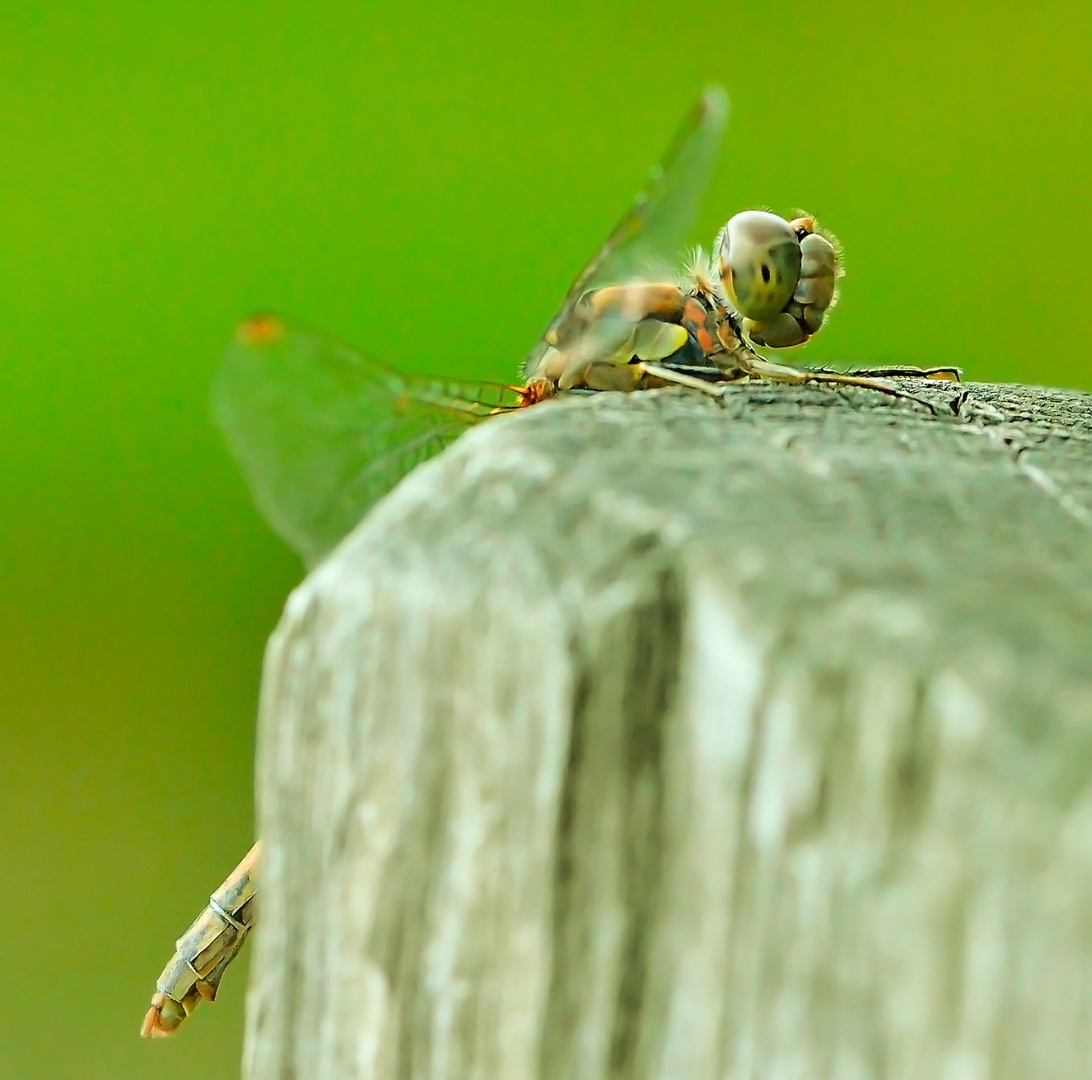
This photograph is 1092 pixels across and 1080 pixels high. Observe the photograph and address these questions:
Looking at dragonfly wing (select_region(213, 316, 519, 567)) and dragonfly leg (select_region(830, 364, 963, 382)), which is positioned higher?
dragonfly leg (select_region(830, 364, 963, 382))

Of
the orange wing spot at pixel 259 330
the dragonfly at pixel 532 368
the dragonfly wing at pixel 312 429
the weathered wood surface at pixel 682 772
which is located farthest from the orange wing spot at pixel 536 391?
the weathered wood surface at pixel 682 772

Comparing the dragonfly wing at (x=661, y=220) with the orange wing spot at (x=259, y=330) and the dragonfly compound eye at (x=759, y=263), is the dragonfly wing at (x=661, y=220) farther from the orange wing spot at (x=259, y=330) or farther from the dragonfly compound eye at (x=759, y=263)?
the orange wing spot at (x=259, y=330)

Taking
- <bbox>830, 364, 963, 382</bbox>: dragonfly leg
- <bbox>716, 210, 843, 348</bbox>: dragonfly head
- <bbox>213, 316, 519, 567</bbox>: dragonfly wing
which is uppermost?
<bbox>716, 210, 843, 348</bbox>: dragonfly head

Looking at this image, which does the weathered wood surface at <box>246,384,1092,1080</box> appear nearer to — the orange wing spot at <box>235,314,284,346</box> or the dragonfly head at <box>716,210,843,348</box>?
the orange wing spot at <box>235,314,284,346</box>

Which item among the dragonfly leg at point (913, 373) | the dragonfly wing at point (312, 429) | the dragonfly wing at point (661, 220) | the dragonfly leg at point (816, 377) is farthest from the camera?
the dragonfly wing at point (661, 220)

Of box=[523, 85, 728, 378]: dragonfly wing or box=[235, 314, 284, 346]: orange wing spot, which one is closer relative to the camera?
box=[235, 314, 284, 346]: orange wing spot

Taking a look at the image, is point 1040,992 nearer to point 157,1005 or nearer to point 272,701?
point 272,701

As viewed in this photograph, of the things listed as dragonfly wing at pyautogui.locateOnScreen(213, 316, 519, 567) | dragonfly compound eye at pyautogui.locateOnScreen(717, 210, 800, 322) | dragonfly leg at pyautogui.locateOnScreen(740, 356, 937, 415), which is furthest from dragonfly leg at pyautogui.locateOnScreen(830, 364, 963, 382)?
dragonfly wing at pyautogui.locateOnScreen(213, 316, 519, 567)

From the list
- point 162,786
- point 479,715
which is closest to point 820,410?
point 479,715

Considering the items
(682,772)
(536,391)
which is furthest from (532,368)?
(682,772)
